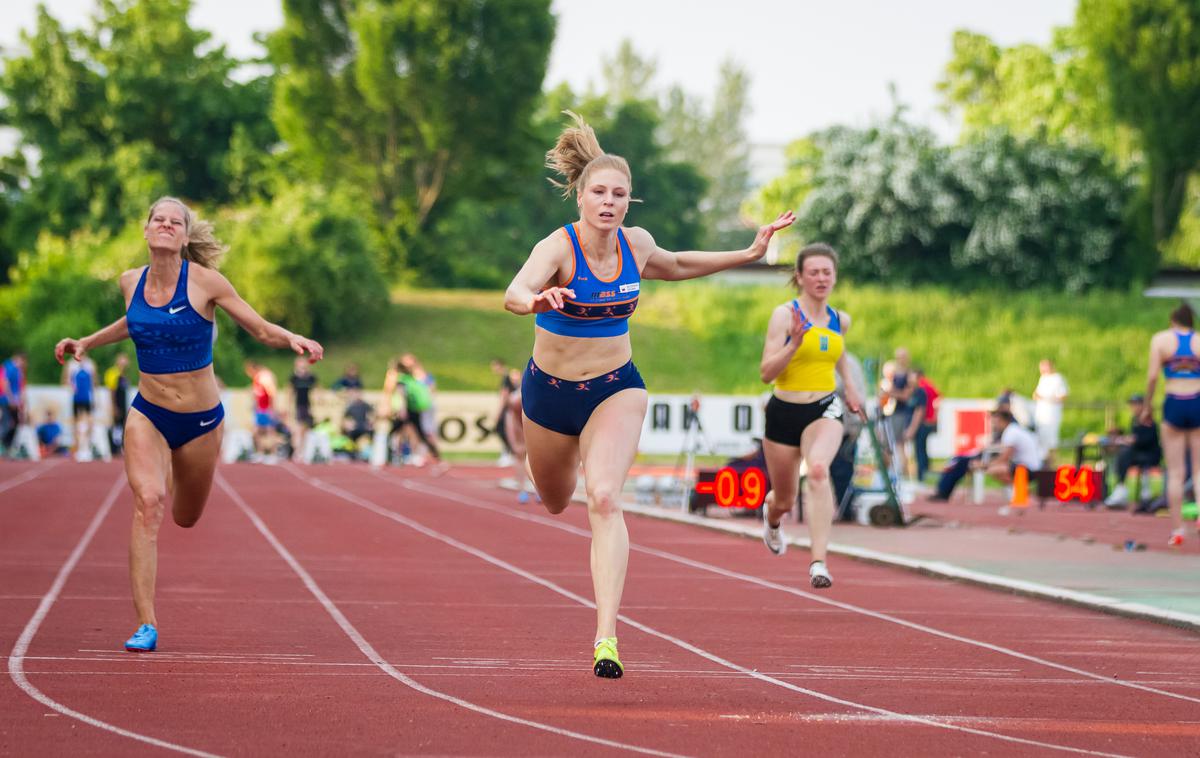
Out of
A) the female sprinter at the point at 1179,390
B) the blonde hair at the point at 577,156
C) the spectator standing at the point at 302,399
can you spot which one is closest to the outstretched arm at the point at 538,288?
the blonde hair at the point at 577,156

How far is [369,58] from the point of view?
56.1 metres

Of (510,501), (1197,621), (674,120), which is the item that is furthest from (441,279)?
(674,120)

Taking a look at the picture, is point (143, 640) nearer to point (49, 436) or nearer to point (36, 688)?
point (36, 688)

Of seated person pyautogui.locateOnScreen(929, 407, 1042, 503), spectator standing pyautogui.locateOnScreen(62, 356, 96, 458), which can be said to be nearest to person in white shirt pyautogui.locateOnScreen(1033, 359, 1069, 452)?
seated person pyautogui.locateOnScreen(929, 407, 1042, 503)

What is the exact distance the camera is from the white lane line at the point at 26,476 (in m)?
21.8

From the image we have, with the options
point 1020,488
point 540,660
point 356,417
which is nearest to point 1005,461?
point 1020,488

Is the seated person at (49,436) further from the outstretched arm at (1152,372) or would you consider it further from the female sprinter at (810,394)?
the female sprinter at (810,394)

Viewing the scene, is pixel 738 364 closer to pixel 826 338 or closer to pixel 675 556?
pixel 675 556

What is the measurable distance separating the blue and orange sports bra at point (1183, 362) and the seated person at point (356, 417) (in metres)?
18.8

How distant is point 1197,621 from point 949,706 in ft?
Result: 11.2

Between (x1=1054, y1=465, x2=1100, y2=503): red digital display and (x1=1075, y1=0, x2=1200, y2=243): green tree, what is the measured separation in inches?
1436

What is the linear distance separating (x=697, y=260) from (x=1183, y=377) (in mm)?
7810

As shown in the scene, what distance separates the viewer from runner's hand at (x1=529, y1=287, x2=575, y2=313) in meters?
6.52

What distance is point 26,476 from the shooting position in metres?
23.8
